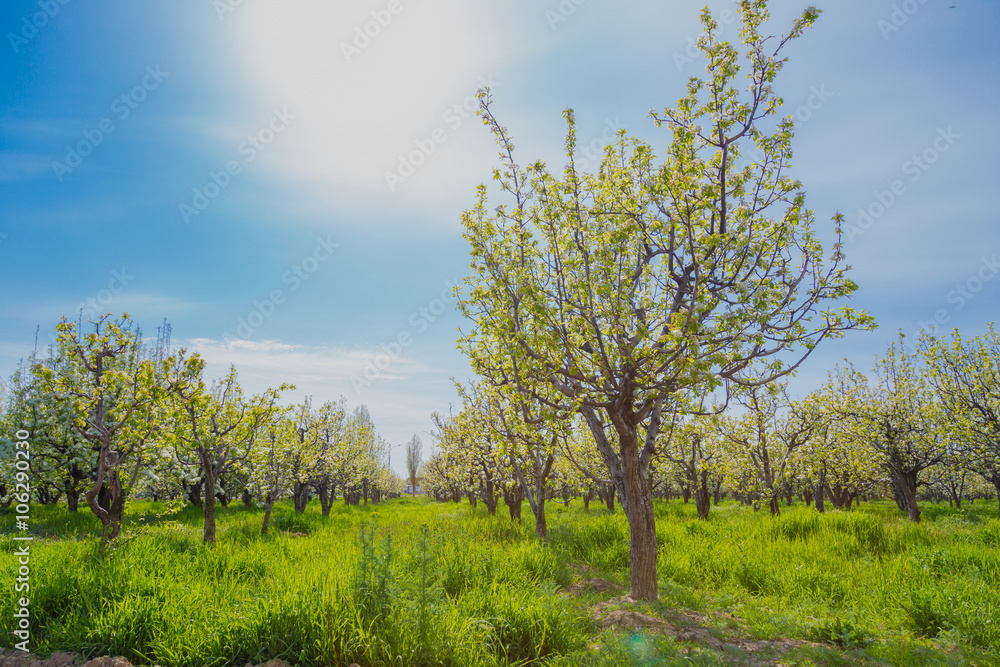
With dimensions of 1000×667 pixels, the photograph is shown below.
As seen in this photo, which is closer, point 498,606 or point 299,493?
point 498,606

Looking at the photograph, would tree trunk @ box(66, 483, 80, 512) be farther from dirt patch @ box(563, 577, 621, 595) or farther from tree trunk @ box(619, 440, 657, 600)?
tree trunk @ box(619, 440, 657, 600)

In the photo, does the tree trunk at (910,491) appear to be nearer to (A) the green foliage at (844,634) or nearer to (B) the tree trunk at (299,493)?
(A) the green foliage at (844,634)

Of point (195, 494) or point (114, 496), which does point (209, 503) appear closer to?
point (114, 496)

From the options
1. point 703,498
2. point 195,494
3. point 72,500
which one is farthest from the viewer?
point 195,494

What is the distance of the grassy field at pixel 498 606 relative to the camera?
16.9ft

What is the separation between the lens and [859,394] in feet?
75.7

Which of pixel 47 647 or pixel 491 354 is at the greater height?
pixel 491 354

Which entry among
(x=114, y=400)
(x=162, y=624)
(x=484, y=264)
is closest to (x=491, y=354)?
(x=484, y=264)

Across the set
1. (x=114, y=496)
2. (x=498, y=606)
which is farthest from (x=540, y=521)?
(x=114, y=496)

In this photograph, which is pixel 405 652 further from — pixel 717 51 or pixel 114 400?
pixel 114 400

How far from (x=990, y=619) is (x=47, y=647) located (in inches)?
480

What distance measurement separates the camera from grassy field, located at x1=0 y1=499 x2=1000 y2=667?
514 centimetres

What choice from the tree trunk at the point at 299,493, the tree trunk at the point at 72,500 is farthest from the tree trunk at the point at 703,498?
the tree trunk at the point at 72,500

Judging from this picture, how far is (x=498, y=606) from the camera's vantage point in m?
6.06
